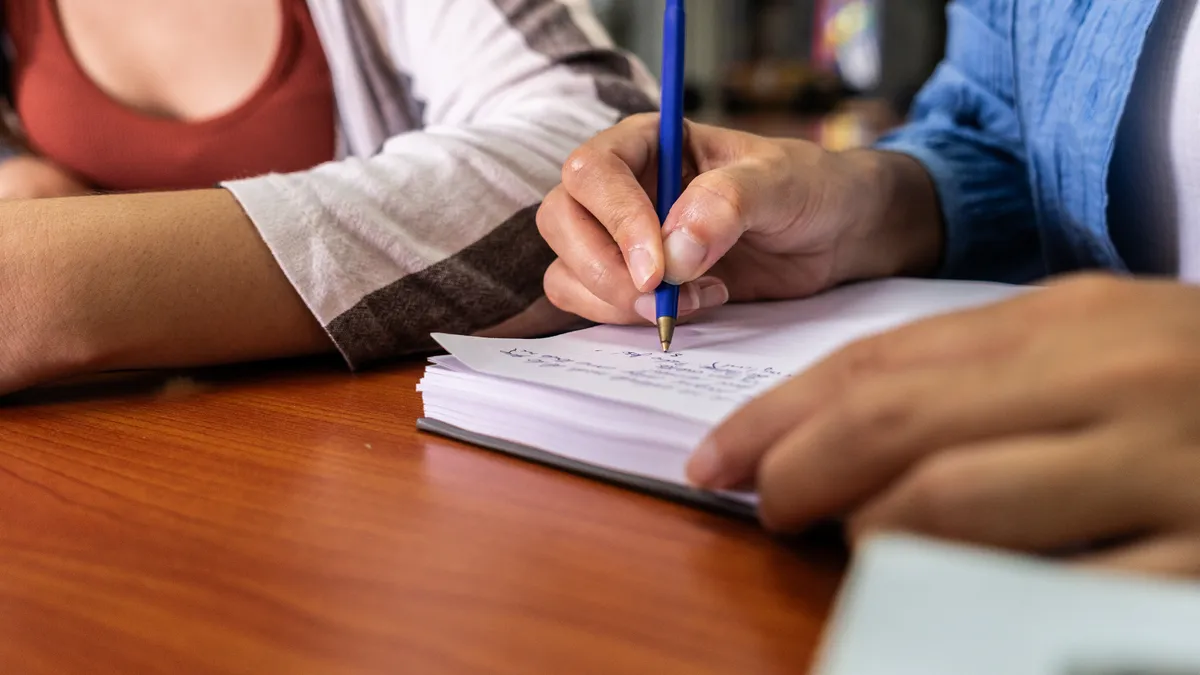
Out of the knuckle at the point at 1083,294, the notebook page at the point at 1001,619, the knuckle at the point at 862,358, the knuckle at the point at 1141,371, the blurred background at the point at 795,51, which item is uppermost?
the knuckle at the point at 1083,294

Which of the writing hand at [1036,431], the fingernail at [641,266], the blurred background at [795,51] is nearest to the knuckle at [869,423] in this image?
the writing hand at [1036,431]

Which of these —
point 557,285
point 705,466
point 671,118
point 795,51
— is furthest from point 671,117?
point 795,51

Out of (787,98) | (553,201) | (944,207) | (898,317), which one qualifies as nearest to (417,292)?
(553,201)

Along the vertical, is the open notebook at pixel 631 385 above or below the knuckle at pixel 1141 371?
below

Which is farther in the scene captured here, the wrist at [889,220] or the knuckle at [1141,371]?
the wrist at [889,220]

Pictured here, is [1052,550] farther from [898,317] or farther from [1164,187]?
[1164,187]

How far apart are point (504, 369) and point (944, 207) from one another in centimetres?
39

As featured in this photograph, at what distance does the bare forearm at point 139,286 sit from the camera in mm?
397

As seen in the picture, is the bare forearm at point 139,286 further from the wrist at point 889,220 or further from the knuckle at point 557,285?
the wrist at point 889,220

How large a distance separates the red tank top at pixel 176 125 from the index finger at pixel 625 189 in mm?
384

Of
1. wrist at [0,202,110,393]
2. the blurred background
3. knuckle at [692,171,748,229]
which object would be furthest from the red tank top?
the blurred background

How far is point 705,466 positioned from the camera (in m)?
0.27

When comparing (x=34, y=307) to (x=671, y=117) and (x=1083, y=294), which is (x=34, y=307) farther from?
(x=1083, y=294)

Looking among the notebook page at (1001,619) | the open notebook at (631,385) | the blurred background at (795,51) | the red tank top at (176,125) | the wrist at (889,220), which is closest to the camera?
the notebook page at (1001,619)
